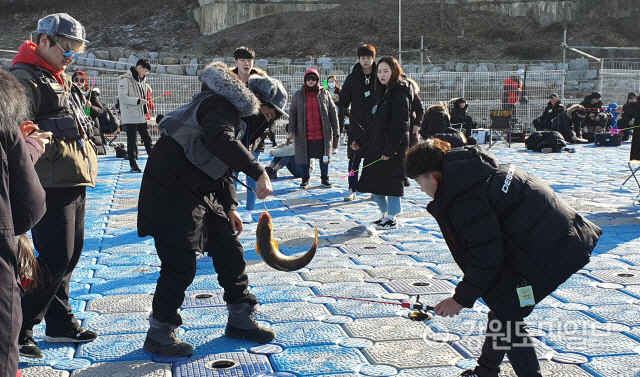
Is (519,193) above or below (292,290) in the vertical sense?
above

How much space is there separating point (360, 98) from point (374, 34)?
27.8 m

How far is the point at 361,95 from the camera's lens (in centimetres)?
838

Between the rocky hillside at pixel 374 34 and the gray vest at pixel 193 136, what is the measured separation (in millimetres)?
30366

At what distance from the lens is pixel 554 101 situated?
17.5 m

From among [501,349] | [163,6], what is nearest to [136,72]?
[501,349]

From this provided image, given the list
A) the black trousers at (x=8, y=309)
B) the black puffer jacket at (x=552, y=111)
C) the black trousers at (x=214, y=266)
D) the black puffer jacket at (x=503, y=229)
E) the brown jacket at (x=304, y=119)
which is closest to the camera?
the black trousers at (x=8, y=309)

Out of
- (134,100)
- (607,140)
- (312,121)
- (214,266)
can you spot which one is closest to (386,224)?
(312,121)

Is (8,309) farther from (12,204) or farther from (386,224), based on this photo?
(386,224)

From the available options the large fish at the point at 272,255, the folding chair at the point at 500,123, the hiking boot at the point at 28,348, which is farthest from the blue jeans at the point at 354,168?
the folding chair at the point at 500,123

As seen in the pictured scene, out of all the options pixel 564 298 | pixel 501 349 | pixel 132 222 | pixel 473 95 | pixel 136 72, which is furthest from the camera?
pixel 473 95

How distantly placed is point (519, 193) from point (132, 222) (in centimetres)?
545

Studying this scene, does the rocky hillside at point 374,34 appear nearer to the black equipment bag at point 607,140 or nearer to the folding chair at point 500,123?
the folding chair at point 500,123

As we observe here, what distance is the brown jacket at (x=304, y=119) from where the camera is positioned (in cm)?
928

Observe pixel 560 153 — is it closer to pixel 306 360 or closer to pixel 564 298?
pixel 564 298
